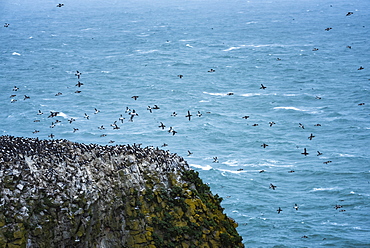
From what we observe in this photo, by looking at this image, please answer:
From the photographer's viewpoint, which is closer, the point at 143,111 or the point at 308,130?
the point at 308,130

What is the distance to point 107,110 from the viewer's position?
5236 inches

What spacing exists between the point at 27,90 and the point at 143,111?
38120 millimetres

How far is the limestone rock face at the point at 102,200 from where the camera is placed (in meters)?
41.7

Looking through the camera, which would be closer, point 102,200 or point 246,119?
point 102,200

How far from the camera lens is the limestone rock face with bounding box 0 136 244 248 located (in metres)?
41.7

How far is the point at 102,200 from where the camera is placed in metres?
44.2

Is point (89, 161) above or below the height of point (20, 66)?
below

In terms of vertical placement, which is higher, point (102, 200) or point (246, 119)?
point (246, 119)

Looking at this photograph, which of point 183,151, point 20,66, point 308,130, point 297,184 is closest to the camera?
point 297,184

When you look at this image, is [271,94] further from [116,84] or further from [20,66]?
[20,66]

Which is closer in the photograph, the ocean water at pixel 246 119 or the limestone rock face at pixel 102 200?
the limestone rock face at pixel 102 200

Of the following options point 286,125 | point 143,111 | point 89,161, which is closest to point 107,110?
point 143,111

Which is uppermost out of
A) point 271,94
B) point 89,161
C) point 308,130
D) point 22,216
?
point 271,94

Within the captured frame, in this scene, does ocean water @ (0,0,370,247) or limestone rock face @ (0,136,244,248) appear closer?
limestone rock face @ (0,136,244,248)
